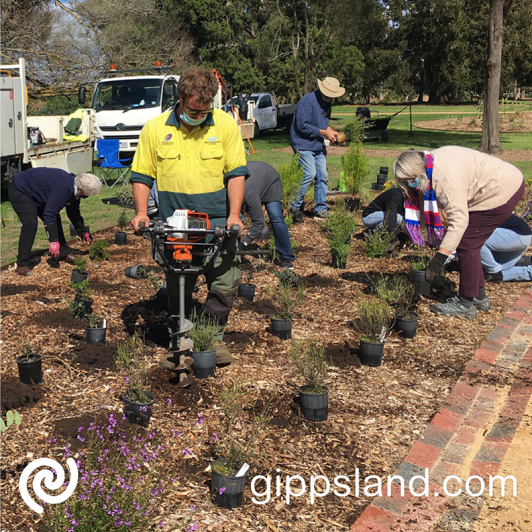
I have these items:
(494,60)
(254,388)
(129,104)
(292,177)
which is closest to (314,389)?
(254,388)

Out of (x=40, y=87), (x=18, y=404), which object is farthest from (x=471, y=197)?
(x=40, y=87)

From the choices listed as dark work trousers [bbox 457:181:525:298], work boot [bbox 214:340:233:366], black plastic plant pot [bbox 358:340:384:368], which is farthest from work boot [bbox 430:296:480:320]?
work boot [bbox 214:340:233:366]

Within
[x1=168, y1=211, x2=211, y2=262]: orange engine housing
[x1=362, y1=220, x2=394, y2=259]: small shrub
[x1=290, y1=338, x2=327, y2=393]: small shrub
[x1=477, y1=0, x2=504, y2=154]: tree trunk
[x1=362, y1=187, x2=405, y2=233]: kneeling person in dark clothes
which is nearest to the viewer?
[x1=168, y1=211, x2=211, y2=262]: orange engine housing

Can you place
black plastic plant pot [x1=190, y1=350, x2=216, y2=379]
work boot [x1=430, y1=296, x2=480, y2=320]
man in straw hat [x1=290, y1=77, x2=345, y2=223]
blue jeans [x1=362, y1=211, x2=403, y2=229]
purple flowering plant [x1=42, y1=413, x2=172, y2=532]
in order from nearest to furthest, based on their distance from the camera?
purple flowering plant [x1=42, y1=413, x2=172, y2=532] < black plastic plant pot [x1=190, y1=350, x2=216, y2=379] < work boot [x1=430, y1=296, x2=480, y2=320] < blue jeans [x1=362, y1=211, x2=403, y2=229] < man in straw hat [x1=290, y1=77, x2=345, y2=223]

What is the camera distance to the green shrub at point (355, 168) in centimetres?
1019

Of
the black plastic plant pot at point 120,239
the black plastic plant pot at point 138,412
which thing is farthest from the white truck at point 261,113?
the black plastic plant pot at point 138,412

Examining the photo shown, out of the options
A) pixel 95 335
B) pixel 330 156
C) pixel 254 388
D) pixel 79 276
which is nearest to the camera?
pixel 254 388

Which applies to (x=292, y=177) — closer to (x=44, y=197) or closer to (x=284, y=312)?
(x=44, y=197)

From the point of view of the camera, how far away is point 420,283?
6469 millimetres

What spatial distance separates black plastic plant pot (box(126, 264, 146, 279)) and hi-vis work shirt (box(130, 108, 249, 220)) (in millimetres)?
2085

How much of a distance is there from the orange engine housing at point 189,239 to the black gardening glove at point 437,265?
202 centimetres

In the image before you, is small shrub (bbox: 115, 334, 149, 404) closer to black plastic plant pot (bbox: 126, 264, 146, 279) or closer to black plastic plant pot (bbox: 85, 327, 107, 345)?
black plastic plant pot (bbox: 85, 327, 107, 345)

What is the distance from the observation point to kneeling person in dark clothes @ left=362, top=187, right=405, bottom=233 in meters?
7.66

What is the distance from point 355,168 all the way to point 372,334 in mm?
5701
